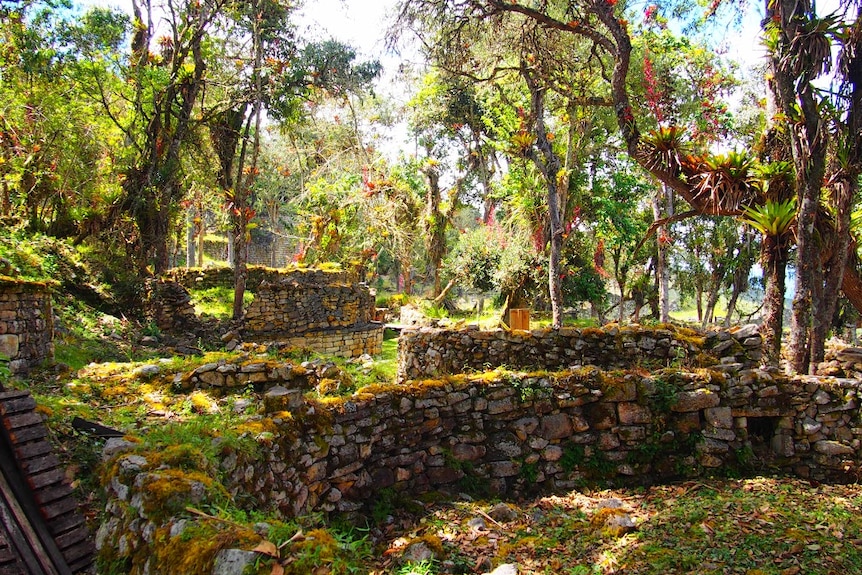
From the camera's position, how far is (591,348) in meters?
7.30

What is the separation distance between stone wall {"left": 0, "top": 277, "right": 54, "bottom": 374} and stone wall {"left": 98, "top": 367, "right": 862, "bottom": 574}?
4.52m

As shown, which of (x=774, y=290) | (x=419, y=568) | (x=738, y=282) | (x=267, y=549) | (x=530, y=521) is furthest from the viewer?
(x=738, y=282)

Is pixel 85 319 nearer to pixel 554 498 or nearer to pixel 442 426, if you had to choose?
pixel 442 426

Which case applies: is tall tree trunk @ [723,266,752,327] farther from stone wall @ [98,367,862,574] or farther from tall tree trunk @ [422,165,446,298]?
stone wall @ [98,367,862,574]

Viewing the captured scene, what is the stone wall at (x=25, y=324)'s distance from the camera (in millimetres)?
6797

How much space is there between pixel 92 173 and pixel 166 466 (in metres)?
15.2

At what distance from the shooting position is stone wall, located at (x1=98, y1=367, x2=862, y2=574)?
5.29 meters

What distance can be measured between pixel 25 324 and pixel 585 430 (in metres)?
7.30

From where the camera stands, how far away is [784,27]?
7.12m

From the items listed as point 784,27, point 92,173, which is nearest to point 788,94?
point 784,27

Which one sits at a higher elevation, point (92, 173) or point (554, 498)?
point (92, 173)

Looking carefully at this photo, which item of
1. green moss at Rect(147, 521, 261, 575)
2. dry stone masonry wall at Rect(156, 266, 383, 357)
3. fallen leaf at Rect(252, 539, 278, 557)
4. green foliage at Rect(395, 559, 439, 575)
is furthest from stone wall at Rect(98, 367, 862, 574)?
dry stone masonry wall at Rect(156, 266, 383, 357)

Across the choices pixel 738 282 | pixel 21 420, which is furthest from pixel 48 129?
pixel 738 282

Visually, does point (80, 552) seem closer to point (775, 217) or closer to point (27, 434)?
point (27, 434)
